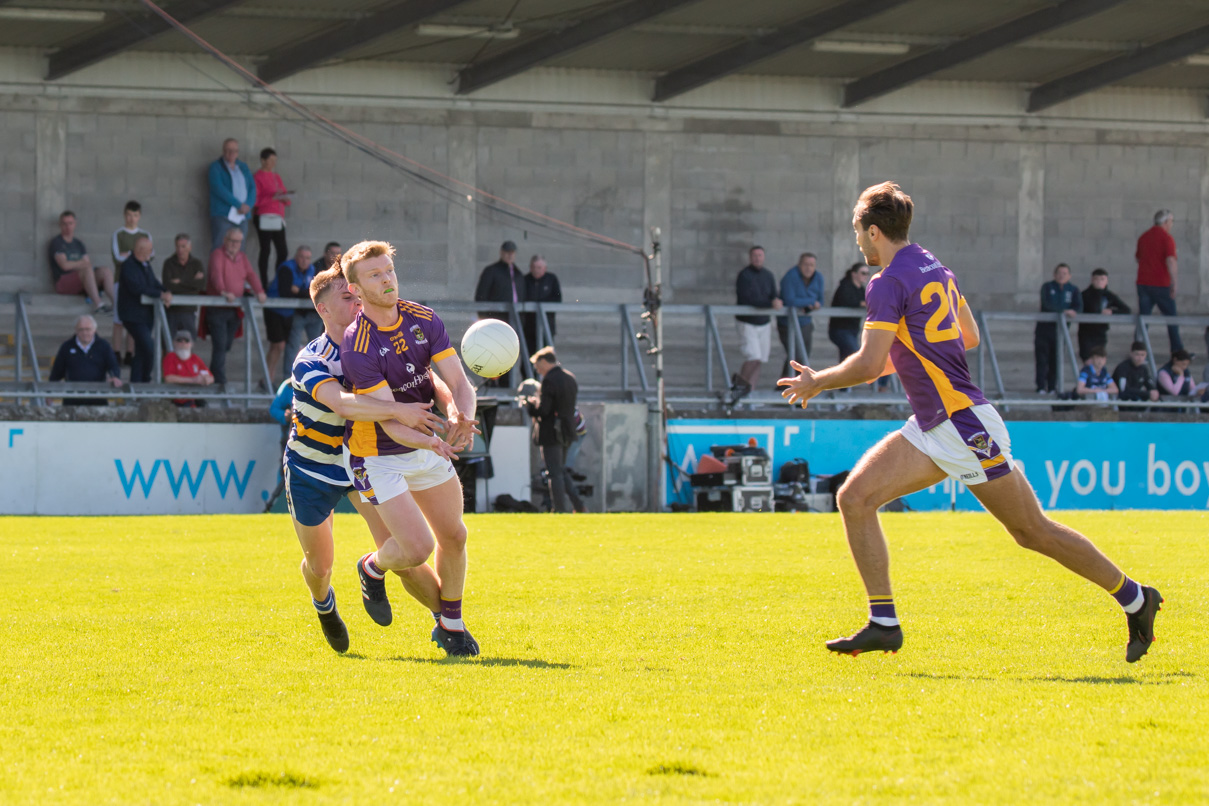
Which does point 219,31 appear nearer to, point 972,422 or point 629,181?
point 629,181

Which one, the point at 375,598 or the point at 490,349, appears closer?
the point at 375,598

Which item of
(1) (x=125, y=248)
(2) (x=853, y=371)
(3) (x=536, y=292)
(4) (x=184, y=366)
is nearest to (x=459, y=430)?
(2) (x=853, y=371)

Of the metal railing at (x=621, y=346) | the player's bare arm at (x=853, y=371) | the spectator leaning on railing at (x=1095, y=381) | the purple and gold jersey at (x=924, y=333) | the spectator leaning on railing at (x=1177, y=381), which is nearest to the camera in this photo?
the player's bare arm at (x=853, y=371)

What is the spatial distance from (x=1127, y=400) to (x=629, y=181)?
30.5ft

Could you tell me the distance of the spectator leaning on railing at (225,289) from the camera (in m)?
19.2

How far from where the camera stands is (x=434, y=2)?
20438mm

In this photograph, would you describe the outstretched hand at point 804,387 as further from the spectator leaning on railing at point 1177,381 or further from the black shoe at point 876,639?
the spectator leaning on railing at point 1177,381

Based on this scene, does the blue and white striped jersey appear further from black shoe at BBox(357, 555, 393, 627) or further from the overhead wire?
the overhead wire

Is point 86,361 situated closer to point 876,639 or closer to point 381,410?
point 381,410

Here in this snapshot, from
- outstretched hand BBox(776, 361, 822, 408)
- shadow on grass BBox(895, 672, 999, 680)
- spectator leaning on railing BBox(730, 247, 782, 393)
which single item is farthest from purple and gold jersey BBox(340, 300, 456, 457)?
spectator leaning on railing BBox(730, 247, 782, 393)

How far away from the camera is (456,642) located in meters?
6.48

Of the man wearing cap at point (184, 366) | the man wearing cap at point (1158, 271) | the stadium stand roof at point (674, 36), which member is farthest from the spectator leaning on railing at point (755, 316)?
the man wearing cap at point (184, 366)

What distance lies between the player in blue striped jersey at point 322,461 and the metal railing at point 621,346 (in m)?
11.7

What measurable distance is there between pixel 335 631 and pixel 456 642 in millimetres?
604
